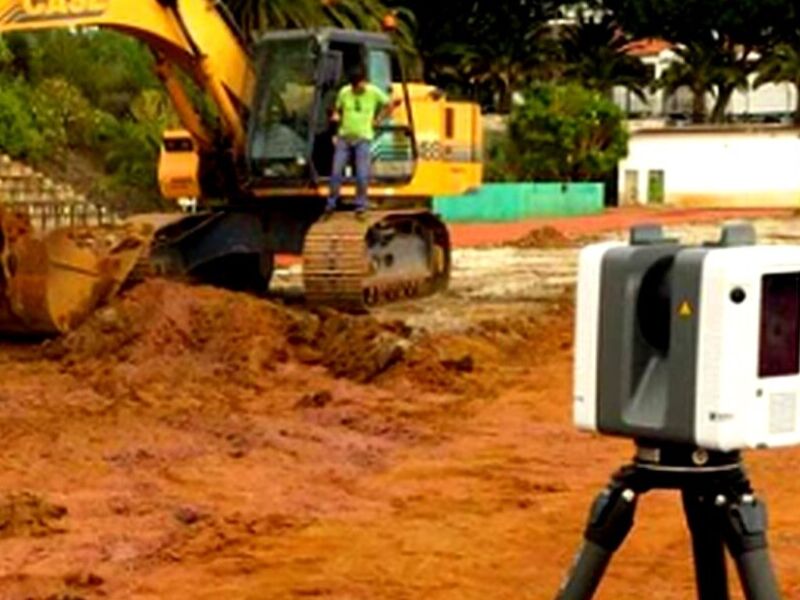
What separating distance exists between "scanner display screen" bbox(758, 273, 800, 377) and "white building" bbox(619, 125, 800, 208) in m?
54.0

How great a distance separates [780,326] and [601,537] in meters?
0.56

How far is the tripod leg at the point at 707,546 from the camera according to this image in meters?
3.45

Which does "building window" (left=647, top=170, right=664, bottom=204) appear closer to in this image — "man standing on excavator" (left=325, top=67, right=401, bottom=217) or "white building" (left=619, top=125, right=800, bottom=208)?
"white building" (left=619, top=125, right=800, bottom=208)

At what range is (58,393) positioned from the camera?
11.6 meters

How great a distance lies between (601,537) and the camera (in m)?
3.53

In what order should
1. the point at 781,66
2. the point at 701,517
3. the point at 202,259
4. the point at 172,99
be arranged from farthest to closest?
the point at 781,66 < the point at 202,259 < the point at 172,99 < the point at 701,517

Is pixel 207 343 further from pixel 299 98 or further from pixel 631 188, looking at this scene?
pixel 631 188

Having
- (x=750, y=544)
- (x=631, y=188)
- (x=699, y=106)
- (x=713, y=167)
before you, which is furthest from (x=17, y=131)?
(x=699, y=106)

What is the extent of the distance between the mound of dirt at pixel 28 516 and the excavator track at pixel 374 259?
301 inches

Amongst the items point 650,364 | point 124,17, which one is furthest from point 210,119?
point 650,364

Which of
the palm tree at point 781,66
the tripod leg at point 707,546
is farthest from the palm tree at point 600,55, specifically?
the tripod leg at point 707,546

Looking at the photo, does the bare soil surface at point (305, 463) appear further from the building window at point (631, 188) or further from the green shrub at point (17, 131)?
Result: the building window at point (631, 188)

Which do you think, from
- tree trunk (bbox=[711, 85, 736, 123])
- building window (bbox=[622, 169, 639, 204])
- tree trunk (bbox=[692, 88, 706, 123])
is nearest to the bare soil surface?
building window (bbox=[622, 169, 639, 204])

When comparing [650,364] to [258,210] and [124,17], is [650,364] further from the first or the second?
[258,210]
